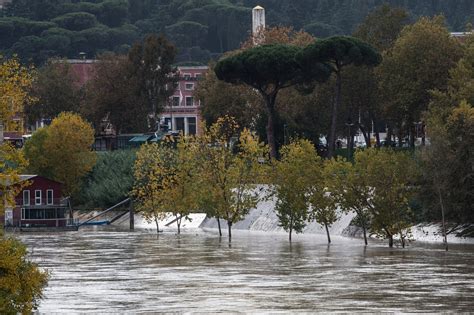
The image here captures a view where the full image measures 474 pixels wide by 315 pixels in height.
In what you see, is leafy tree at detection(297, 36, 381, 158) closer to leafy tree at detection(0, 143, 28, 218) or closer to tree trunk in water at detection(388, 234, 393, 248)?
tree trunk in water at detection(388, 234, 393, 248)

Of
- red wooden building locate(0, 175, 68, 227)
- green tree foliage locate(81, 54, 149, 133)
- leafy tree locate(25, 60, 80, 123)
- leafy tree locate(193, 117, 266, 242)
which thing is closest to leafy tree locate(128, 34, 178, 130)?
green tree foliage locate(81, 54, 149, 133)

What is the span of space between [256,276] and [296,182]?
2432 cm

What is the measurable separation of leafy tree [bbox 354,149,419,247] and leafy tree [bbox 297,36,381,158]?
121ft

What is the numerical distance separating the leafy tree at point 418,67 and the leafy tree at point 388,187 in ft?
112

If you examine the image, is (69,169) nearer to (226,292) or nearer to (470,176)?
(470,176)

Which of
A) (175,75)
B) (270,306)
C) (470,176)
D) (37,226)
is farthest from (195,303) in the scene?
(175,75)

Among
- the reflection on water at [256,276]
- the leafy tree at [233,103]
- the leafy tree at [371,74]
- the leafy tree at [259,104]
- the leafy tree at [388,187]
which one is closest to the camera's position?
the reflection on water at [256,276]

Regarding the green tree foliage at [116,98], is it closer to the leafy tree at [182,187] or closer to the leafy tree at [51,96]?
the leafy tree at [51,96]

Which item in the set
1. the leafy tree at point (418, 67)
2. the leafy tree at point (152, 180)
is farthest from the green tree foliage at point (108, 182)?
the leafy tree at point (418, 67)

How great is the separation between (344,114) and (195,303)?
8433 cm

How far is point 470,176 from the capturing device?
267 ft

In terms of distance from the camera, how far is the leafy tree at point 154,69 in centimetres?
16738

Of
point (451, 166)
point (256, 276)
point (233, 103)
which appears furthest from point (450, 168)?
point (233, 103)

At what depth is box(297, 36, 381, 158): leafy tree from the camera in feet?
392
